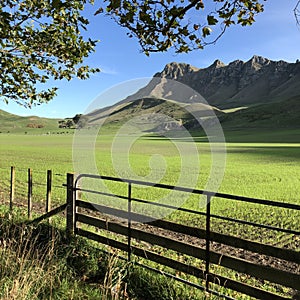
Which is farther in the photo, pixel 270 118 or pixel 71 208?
pixel 270 118

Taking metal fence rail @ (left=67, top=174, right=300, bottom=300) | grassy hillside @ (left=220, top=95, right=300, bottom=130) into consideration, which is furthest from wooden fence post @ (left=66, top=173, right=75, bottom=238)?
grassy hillside @ (left=220, top=95, right=300, bottom=130)

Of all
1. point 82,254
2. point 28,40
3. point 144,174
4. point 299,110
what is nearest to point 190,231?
point 82,254

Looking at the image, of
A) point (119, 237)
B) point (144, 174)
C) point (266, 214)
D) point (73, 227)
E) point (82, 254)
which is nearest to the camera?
point (82, 254)

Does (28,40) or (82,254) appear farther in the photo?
(28,40)

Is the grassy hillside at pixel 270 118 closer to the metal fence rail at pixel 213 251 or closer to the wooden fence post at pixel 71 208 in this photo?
the wooden fence post at pixel 71 208

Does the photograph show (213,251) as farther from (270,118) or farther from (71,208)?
(270,118)

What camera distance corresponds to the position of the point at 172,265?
5426mm

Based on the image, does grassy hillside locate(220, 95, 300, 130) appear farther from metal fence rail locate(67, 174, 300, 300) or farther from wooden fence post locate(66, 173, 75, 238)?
metal fence rail locate(67, 174, 300, 300)

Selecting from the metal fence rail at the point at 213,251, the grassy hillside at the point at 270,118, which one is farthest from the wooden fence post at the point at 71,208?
the grassy hillside at the point at 270,118

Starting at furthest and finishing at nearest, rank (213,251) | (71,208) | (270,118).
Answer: (270,118) < (71,208) < (213,251)

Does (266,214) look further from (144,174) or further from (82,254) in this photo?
(144,174)

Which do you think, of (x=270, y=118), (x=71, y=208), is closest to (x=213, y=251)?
(x=71, y=208)

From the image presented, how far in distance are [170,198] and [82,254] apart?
9.76 meters

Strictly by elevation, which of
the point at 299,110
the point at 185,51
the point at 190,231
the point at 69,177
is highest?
the point at 299,110
